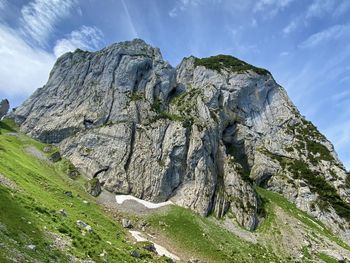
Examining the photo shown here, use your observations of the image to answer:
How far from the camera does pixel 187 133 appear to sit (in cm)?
9188

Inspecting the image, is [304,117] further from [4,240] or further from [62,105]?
[4,240]

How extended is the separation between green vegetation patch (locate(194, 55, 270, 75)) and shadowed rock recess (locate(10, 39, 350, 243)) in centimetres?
84

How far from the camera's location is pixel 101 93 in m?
114

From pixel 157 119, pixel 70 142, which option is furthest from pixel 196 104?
pixel 70 142

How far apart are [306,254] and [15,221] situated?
56.5 m

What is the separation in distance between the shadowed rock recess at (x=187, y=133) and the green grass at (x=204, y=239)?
22.1 feet

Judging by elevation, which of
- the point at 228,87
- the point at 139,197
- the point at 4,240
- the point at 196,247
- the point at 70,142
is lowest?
the point at 4,240

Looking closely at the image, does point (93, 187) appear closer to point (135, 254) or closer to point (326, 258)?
point (135, 254)

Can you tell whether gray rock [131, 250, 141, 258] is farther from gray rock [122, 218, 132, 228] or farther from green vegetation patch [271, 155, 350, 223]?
green vegetation patch [271, 155, 350, 223]

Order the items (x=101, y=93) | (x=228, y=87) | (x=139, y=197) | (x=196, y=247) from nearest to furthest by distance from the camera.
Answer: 1. (x=196, y=247)
2. (x=139, y=197)
3. (x=101, y=93)
4. (x=228, y=87)

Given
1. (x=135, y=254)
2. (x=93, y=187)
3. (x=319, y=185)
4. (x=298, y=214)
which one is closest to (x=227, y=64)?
(x=319, y=185)

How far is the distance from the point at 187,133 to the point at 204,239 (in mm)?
34847

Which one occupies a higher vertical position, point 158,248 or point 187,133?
point 187,133

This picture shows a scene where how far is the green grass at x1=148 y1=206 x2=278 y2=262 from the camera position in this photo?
5938 cm
